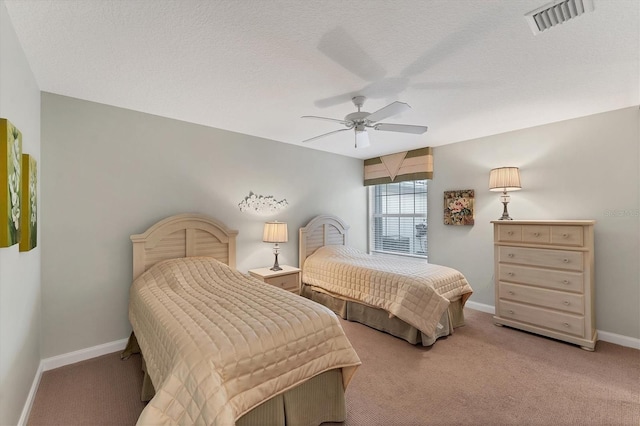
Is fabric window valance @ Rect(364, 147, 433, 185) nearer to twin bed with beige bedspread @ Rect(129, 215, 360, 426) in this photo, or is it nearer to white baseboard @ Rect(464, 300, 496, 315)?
white baseboard @ Rect(464, 300, 496, 315)

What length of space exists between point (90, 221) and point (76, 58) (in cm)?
142

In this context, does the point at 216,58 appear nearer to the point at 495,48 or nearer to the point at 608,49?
the point at 495,48

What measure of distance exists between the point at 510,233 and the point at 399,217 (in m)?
2.03

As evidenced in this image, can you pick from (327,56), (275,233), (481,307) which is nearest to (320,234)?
(275,233)

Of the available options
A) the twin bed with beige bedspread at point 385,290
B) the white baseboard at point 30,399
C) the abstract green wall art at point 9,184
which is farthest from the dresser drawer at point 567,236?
the white baseboard at point 30,399

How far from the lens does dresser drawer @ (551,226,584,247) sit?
290 cm

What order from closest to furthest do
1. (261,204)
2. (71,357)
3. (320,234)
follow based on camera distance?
1. (71,357)
2. (261,204)
3. (320,234)

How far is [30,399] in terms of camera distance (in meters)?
2.00

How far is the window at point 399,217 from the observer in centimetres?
490

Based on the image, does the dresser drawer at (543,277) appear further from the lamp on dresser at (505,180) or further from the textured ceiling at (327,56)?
the textured ceiling at (327,56)

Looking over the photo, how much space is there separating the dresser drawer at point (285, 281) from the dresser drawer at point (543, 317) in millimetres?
2479

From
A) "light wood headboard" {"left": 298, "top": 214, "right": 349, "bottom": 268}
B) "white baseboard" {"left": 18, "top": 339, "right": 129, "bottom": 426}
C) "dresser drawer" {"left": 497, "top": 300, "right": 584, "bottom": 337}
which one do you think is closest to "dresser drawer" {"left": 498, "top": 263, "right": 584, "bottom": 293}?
"dresser drawer" {"left": 497, "top": 300, "right": 584, "bottom": 337}

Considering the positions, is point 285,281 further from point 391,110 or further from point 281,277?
point 391,110

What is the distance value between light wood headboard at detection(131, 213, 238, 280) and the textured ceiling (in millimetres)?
1177
